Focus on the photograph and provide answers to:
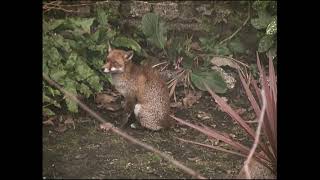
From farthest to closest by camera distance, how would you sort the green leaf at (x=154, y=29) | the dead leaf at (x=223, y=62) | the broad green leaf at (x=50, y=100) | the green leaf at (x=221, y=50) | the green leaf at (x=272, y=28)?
the green leaf at (x=221, y=50)
the dead leaf at (x=223, y=62)
the green leaf at (x=154, y=29)
the green leaf at (x=272, y=28)
the broad green leaf at (x=50, y=100)

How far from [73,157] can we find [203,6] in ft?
A: 9.40

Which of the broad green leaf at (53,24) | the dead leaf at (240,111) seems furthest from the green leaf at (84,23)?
the dead leaf at (240,111)

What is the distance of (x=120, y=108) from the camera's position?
5539mm

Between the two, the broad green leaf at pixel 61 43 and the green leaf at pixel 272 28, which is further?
the green leaf at pixel 272 28

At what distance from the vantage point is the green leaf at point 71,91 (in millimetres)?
5012

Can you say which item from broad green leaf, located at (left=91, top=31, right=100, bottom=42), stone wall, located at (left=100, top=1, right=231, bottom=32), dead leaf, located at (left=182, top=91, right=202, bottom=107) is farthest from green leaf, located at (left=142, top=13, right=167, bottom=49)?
dead leaf, located at (left=182, top=91, right=202, bottom=107)

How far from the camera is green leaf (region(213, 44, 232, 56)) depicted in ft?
20.4

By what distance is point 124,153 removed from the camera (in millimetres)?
4523

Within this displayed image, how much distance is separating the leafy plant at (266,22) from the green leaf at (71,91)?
7.13 feet

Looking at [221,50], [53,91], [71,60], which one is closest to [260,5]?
[221,50]

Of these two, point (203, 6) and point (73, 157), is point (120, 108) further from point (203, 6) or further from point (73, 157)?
point (203, 6)

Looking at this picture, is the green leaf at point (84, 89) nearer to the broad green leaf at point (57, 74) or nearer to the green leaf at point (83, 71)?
the green leaf at point (83, 71)
